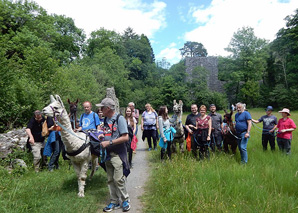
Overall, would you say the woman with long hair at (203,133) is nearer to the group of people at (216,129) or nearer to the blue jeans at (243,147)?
the group of people at (216,129)

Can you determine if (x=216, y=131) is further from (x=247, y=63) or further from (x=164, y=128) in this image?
(x=247, y=63)

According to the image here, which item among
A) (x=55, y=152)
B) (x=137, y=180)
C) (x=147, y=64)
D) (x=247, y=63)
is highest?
(x=147, y=64)

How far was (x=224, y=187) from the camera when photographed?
412 cm

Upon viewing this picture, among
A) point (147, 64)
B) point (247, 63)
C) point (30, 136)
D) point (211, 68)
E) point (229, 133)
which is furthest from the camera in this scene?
point (147, 64)

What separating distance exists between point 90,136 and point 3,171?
252cm

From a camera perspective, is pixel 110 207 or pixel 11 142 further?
pixel 11 142

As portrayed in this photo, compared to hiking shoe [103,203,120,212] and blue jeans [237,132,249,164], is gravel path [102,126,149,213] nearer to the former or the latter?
hiking shoe [103,203,120,212]

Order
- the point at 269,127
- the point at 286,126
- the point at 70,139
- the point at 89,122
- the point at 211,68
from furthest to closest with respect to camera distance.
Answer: the point at 211,68 < the point at 269,127 < the point at 286,126 < the point at 89,122 < the point at 70,139

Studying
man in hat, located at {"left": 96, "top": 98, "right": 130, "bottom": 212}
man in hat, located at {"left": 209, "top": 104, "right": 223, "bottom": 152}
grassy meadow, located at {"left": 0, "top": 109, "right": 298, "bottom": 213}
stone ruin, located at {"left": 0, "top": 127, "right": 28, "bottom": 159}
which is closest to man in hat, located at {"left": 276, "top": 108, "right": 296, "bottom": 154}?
grassy meadow, located at {"left": 0, "top": 109, "right": 298, "bottom": 213}

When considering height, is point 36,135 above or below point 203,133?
above

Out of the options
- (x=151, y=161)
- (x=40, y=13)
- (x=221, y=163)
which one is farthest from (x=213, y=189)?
(x=40, y=13)

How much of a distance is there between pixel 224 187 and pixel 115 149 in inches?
86.3

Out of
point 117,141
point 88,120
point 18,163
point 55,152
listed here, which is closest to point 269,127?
point 117,141

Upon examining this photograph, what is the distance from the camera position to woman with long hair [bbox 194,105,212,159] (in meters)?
6.26
